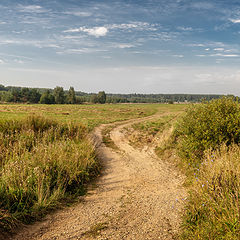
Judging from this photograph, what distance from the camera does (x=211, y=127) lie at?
839cm

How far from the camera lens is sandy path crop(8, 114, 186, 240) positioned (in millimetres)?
4908

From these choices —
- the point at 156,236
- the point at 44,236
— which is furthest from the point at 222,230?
the point at 44,236

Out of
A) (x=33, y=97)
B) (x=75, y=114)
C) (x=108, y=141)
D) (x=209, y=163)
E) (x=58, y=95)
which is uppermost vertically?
(x=58, y=95)

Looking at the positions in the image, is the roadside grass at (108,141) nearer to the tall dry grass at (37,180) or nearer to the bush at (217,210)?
the tall dry grass at (37,180)

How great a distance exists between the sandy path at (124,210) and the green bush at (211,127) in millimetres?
1434

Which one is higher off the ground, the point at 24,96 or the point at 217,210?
the point at 24,96

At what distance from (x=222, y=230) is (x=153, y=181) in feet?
14.9

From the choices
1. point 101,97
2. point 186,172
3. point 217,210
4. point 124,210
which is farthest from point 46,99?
point 217,210

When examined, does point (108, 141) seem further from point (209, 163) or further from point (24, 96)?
point (24, 96)

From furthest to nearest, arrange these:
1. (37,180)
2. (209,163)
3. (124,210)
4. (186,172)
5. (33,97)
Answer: (33,97) → (186,172) → (209,163) → (37,180) → (124,210)

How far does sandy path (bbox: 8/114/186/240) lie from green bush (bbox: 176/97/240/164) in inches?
56.5

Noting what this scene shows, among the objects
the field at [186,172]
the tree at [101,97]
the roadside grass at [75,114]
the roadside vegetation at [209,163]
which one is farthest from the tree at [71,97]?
the roadside vegetation at [209,163]

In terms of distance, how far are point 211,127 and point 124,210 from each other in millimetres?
5062

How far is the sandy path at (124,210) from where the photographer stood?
4.91 m
